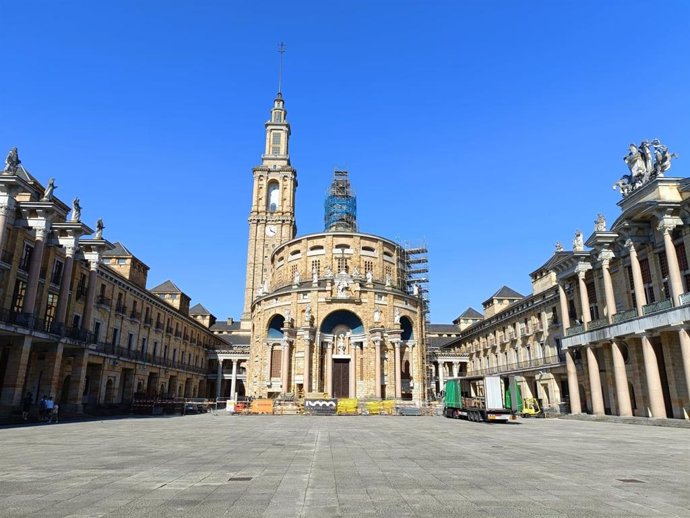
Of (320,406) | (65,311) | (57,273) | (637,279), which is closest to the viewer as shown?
(637,279)

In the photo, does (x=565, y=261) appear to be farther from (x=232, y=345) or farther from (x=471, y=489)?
(x=232, y=345)

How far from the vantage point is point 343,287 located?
49406mm

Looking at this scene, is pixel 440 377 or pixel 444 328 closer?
pixel 440 377

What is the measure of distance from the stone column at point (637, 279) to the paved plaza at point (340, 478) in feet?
50.6

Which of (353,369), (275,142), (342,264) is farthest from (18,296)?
(275,142)

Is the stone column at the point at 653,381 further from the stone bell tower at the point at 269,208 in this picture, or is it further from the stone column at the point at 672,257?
the stone bell tower at the point at 269,208

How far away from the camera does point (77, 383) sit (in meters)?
33.7

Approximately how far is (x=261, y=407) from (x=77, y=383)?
49.2 feet

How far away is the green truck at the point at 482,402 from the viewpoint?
2852cm

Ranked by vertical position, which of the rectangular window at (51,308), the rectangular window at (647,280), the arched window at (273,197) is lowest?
the rectangular window at (51,308)

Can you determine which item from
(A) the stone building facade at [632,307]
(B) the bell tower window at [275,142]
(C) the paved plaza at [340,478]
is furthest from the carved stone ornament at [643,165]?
(B) the bell tower window at [275,142]

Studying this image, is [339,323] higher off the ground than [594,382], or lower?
higher

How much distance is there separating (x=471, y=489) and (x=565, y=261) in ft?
113

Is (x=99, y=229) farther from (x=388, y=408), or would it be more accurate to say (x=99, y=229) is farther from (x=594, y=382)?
(x=594, y=382)
